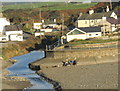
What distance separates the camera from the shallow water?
2287 cm

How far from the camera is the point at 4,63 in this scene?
32.0 metres

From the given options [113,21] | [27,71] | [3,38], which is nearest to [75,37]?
[27,71]

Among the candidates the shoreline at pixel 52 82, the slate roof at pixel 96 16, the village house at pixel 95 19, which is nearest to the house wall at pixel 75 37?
the shoreline at pixel 52 82

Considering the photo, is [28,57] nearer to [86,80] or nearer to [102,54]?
[102,54]

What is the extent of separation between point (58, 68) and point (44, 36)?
20571mm

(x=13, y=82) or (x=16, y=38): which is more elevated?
(x=16, y=38)

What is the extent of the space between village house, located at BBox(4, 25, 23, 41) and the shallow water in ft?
22.3

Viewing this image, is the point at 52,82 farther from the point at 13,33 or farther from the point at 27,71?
the point at 13,33

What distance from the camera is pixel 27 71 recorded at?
28422 mm

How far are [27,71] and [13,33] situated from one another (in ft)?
66.1

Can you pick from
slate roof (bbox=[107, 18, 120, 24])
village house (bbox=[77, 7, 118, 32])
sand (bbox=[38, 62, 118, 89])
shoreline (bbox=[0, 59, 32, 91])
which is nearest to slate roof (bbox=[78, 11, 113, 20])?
village house (bbox=[77, 7, 118, 32])

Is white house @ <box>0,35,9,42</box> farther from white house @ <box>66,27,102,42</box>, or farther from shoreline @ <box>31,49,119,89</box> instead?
shoreline @ <box>31,49,119,89</box>

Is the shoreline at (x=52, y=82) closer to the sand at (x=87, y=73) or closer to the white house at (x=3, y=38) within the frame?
the sand at (x=87, y=73)

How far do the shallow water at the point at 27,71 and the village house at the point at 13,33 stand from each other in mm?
6805
